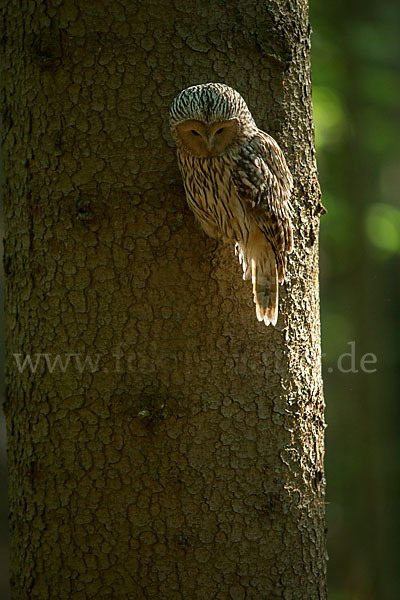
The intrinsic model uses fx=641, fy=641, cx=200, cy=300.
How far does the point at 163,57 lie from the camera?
234 centimetres

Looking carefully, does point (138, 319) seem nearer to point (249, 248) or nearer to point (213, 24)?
point (249, 248)

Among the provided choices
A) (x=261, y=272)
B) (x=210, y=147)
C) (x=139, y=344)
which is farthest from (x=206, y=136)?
(x=139, y=344)

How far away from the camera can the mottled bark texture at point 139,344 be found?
228 centimetres

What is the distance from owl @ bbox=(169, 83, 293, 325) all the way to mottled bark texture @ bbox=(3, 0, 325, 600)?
2.7 inches

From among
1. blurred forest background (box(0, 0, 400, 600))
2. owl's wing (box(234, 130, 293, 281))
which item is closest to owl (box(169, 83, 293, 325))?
owl's wing (box(234, 130, 293, 281))

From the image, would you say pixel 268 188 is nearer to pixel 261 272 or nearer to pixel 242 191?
pixel 242 191

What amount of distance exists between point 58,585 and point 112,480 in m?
0.46

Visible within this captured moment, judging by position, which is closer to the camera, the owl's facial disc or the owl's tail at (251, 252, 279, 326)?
the owl's facial disc

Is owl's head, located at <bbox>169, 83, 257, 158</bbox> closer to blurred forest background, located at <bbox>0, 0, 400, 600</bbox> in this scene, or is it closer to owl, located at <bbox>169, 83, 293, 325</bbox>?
owl, located at <bbox>169, 83, 293, 325</bbox>

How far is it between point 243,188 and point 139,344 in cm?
69

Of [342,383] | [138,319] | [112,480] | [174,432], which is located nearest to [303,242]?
[138,319]

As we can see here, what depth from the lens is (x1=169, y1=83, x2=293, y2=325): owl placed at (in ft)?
7.46

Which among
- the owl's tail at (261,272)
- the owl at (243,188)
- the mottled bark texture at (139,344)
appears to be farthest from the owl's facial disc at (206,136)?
the owl's tail at (261,272)

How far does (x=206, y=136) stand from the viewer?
2260 mm
